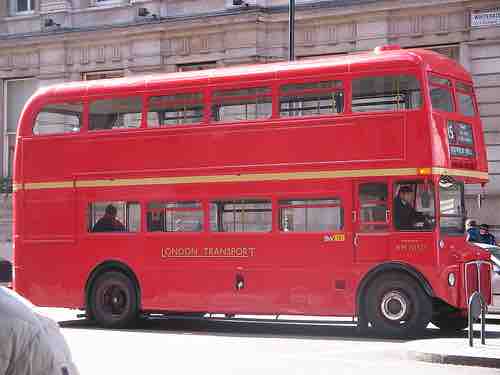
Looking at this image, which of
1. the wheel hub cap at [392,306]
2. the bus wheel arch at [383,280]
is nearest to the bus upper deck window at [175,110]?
the bus wheel arch at [383,280]

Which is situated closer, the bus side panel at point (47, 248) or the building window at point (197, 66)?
the bus side panel at point (47, 248)

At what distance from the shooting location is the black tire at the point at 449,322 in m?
15.9

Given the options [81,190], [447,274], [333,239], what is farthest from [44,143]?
[447,274]

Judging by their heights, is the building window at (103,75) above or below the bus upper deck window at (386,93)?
above

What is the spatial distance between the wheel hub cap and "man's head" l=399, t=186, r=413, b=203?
1.35 meters

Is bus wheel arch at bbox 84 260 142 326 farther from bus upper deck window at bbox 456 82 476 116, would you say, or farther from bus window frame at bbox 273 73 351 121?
bus upper deck window at bbox 456 82 476 116

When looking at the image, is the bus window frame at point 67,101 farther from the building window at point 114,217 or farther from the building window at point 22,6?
the building window at point 22,6

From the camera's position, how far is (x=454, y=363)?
465 inches

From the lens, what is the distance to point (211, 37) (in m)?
30.7

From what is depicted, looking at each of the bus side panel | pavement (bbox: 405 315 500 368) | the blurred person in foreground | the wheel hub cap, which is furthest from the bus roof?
the blurred person in foreground

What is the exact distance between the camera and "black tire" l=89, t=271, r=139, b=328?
56.0 ft

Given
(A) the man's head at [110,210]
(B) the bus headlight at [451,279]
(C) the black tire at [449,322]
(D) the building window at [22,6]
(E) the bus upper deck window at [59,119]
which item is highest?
(D) the building window at [22,6]

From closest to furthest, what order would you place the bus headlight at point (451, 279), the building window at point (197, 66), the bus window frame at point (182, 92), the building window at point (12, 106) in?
the bus headlight at point (451, 279)
the bus window frame at point (182, 92)
the building window at point (197, 66)
the building window at point (12, 106)

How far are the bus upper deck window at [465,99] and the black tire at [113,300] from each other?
5.99 meters
